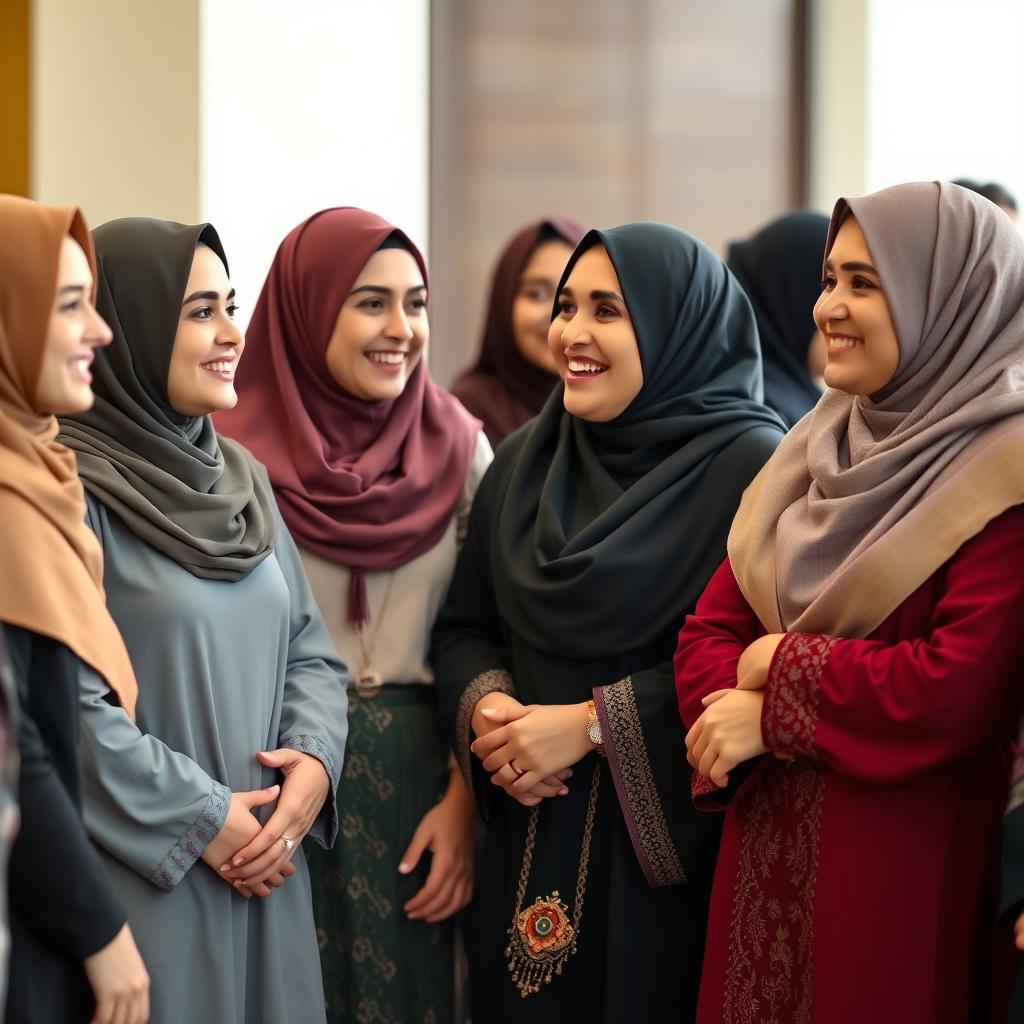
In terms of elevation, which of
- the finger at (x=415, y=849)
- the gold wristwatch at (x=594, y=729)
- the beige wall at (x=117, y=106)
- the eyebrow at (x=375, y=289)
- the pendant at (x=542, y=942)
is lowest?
the pendant at (x=542, y=942)

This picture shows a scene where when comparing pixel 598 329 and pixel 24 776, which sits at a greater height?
pixel 598 329

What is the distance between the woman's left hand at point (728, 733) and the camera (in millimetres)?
1860

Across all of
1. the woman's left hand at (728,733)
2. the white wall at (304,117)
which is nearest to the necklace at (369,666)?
the woman's left hand at (728,733)

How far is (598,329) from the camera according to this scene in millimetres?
2275

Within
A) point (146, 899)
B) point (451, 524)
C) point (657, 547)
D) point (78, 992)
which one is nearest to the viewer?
point (78, 992)

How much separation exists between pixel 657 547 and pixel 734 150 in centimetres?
305

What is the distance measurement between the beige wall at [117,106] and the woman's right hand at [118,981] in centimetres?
229

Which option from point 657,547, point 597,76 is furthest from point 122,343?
point 597,76

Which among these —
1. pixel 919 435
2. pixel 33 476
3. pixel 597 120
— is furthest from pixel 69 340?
pixel 597 120

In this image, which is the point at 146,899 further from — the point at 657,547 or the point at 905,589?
the point at 905,589

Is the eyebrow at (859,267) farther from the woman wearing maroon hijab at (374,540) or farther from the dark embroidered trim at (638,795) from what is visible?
the woman wearing maroon hijab at (374,540)

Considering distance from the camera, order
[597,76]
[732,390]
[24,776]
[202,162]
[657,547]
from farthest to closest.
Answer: [597,76] → [202,162] → [732,390] → [657,547] → [24,776]

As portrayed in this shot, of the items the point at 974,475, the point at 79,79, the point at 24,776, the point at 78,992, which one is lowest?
the point at 78,992

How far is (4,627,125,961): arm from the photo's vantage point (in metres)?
1.55
